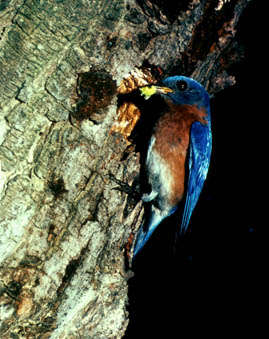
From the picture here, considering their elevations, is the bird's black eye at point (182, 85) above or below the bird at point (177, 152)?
above

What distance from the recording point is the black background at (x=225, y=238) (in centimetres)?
344

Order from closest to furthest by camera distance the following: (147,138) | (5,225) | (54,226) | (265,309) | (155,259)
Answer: (5,225) < (54,226) < (147,138) < (155,259) < (265,309)

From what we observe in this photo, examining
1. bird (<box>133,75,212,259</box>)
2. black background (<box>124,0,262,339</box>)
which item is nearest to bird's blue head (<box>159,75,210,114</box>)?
bird (<box>133,75,212,259</box>)

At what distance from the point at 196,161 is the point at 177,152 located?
167mm

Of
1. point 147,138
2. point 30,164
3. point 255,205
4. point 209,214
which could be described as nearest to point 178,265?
point 209,214

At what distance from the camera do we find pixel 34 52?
1.85 metres

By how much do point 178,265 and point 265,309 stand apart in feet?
3.04

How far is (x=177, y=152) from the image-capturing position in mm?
2820

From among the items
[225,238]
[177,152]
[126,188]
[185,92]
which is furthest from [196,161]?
[225,238]

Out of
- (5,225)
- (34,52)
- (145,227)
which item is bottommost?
(5,225)

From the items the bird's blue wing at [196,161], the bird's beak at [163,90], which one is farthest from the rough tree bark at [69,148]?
the bird's blue wing at [196,161]

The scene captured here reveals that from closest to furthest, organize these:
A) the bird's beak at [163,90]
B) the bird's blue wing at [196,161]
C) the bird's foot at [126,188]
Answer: the bird's foot at [126,188]
the bird's beak at [163,90]
the bird's blue wing at [196,161]

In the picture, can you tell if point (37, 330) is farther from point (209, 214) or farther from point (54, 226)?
point (209, 214)

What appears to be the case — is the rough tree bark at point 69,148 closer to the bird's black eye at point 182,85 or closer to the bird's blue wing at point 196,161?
the bird's black eye at point 182,85
